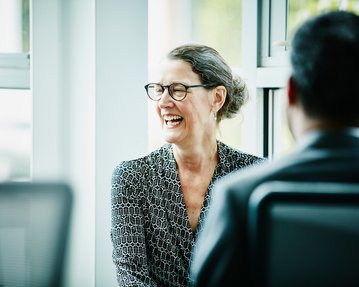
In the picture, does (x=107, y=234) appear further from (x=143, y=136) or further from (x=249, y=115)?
(x=249, y=115)

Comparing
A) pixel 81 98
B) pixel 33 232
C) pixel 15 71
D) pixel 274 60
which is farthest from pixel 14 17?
pixel 33 232

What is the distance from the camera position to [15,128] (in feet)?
9.77

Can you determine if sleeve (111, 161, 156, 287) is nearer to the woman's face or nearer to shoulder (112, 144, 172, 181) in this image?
shoulder (112, 144, 172, 181)

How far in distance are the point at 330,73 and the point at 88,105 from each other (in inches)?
71.5

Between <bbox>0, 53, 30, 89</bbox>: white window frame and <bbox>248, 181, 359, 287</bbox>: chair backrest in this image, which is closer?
<bbox>248, 181, 359, 287</bbox>: chair backrest

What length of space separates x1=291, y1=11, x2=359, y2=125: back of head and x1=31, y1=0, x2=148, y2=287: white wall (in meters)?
1.70

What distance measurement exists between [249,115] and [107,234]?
889 mm

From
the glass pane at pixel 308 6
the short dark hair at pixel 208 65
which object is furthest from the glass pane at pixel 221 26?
the short dark hair at pixel 208 65

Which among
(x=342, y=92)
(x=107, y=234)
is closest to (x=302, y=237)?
(x=342, y=92)

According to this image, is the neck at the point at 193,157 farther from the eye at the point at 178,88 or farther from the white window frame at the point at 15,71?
the white window frame at the point at 15,71

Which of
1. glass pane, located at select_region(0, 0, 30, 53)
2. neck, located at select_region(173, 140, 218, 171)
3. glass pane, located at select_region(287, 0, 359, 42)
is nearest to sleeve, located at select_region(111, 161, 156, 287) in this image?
neck, located at select_region(173, 140, 218, 171)

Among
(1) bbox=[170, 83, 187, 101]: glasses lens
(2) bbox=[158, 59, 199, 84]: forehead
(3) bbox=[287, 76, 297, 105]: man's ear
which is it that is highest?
(2) bbox=[158, 59, 199, 84]: forehead

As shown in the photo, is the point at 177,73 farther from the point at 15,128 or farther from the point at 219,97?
the point at 15,128

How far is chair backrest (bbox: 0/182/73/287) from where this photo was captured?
1561 millimetres
